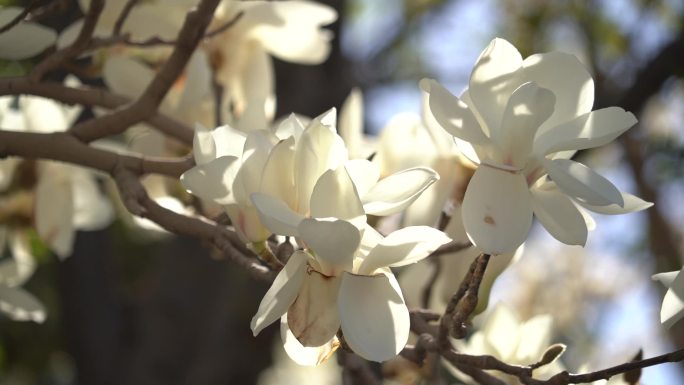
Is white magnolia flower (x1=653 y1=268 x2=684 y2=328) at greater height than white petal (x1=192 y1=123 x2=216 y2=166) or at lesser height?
lesser

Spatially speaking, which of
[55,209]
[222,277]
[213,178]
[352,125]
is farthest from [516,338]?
[222,277]

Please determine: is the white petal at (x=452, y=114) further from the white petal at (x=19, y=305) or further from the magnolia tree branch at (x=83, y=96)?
the white petal at (x=19, y=305)

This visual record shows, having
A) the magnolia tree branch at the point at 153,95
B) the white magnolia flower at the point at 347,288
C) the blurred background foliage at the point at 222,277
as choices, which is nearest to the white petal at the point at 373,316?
the white magnolia flower at the point at 347,288

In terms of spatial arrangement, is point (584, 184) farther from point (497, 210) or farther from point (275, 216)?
point (275, 216)

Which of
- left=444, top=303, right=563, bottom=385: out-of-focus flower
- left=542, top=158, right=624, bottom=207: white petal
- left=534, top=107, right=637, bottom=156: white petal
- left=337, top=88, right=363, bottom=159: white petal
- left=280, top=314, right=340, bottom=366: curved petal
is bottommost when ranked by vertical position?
left=444, top=303, right=563, bottom=385: out-of-focus flower

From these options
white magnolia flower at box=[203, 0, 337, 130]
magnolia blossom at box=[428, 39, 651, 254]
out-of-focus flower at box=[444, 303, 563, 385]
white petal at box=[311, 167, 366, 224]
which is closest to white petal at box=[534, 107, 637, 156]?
magnolia blossom at box=[428, 39, 651, 254]

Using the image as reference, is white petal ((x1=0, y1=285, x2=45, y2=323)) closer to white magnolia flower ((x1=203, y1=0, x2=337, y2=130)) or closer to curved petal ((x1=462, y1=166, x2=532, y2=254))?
white magnolia flower ((x1=203, y1=0, x2=337, y2=130))

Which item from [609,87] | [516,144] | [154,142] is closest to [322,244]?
[516,144]
